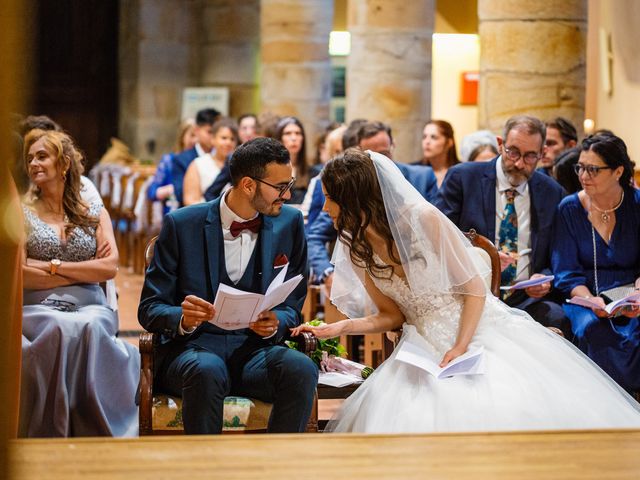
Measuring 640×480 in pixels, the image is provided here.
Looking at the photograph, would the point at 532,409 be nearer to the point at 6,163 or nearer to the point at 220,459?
the point at 220,459

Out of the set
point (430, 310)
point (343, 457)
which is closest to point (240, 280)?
point (430, 310)

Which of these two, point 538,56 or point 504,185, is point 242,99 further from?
point 504,185

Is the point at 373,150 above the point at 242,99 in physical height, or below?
Result: below

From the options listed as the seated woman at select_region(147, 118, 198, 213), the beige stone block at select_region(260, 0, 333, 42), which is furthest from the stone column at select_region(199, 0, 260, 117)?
the seated woman at select_region(147, 118, 198, 213)

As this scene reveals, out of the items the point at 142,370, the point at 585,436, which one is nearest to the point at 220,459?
the point at 585,436

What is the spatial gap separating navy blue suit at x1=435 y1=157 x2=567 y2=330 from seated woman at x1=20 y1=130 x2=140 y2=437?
1.64 metres

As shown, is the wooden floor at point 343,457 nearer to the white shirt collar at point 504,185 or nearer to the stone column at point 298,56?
the white shirt collar at point 504,185

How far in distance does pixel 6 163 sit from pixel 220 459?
0.60m

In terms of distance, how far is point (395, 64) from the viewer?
1004 centimetres

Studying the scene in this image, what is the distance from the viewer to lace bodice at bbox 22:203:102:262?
4.88m

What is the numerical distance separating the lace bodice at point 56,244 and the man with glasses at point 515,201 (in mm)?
1729

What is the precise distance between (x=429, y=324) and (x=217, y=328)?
76cm

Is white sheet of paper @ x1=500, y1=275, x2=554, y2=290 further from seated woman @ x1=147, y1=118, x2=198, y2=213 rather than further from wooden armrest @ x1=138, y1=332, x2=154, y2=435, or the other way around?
seated woman @ x1=147, y1=118, x2=198, y2=213

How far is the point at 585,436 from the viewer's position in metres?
1.38
